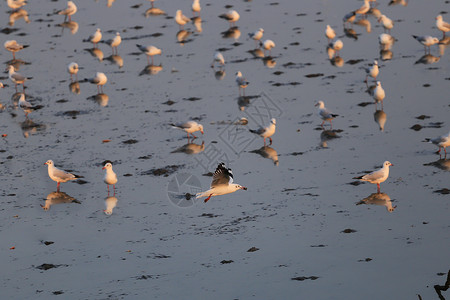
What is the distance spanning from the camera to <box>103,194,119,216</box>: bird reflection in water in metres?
18.3

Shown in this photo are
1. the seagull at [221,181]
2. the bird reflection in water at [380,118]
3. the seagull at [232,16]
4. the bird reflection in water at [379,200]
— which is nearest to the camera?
the seagull at [221,181]

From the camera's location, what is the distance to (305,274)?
1478 centimetres

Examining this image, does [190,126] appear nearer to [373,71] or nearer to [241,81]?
[241,81]

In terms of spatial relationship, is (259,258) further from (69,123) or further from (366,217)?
(69,123)

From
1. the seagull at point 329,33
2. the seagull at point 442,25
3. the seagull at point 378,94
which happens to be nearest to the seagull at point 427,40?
the seagull at point 442,25

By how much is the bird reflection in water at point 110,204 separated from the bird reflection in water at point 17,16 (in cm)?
2274

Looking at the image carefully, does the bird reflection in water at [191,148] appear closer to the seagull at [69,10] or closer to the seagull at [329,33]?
the seagull at [329,33]

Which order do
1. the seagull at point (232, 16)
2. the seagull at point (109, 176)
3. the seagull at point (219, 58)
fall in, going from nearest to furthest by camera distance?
the seagull at point (109, 176) → the seagull at point (219, 58) → the seagull at point (232, 16)

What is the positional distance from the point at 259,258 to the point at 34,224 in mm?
5258

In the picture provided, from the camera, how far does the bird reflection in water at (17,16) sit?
131 feet

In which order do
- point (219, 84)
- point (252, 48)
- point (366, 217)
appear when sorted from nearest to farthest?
point (366, 217) < point (219, 84) < point (252, 48)

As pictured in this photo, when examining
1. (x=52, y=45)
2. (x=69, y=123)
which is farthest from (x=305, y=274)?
(x=52, y=45)

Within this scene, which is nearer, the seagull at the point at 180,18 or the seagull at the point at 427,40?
the seagull at the point at 427,40

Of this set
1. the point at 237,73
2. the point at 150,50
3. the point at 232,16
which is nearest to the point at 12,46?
the point at 150,50
